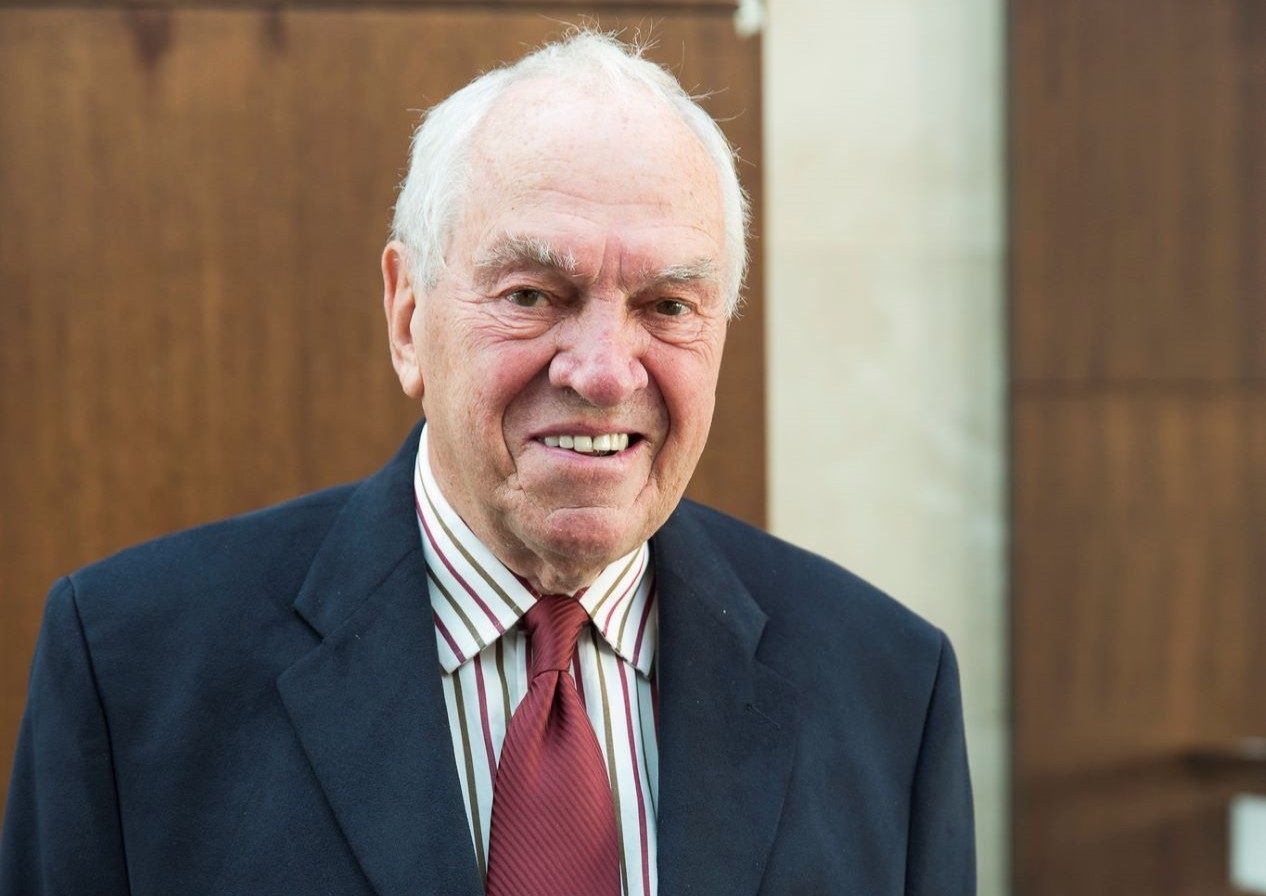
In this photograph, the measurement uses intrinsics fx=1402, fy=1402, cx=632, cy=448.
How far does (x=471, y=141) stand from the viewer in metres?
1.51

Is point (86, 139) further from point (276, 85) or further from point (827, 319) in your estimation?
point (827, 319)

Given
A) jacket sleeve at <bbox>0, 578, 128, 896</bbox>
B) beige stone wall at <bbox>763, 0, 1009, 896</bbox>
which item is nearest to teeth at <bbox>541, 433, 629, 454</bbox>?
jacket sleeve at <bbox>0, 578, 128, 896</bbox>

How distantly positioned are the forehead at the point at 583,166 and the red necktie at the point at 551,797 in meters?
0.45

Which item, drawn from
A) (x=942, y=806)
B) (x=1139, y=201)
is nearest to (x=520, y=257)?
(x=942, y=806)

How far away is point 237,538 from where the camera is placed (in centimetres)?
163

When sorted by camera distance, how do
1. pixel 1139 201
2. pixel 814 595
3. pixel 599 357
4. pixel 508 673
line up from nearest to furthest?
1. pixel 599 357
2. pixel 508 673
3. pixel 814 595
4. pixel 1139 201

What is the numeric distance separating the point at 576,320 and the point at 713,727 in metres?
0.50

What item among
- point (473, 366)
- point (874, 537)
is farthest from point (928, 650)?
point (874, 537)

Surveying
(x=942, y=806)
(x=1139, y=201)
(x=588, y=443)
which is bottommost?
(x=942, y=806)

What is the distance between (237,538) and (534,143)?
1.90 ft

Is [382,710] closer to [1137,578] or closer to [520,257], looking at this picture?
[520,257]

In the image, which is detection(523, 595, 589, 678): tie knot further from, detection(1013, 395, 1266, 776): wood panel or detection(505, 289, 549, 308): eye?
detection(1013, 395, 1266, 776): wood panel

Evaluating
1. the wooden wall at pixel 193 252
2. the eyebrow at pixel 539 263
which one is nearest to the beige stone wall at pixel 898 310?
the wooden wall at pixel 193 252

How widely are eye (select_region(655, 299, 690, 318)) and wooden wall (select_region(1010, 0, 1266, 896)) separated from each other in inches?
79.5
